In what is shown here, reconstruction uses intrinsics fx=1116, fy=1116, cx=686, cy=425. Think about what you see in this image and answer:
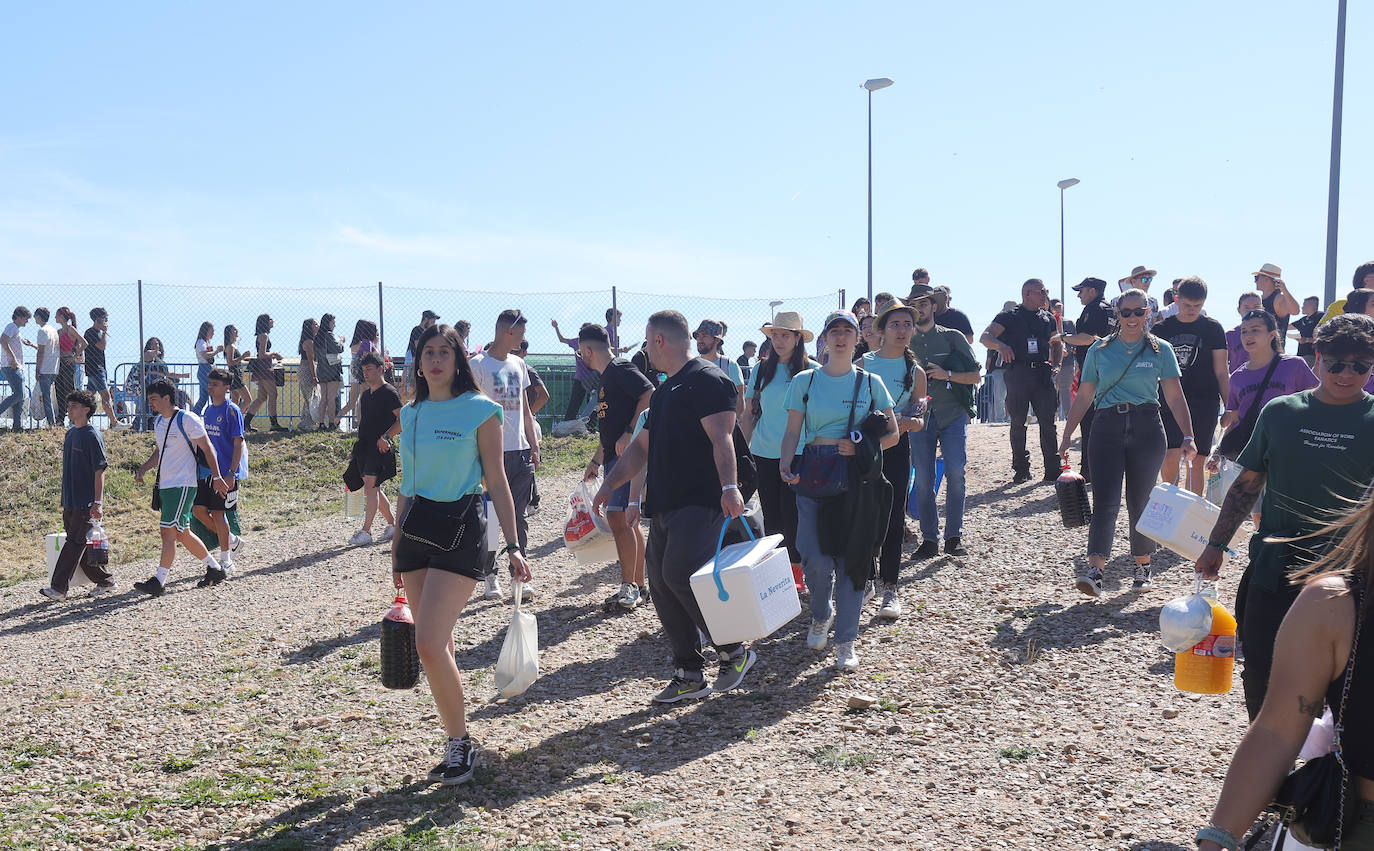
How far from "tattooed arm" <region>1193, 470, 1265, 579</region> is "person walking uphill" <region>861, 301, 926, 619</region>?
3029 millimetres

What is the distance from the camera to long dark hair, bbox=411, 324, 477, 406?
15.7ft

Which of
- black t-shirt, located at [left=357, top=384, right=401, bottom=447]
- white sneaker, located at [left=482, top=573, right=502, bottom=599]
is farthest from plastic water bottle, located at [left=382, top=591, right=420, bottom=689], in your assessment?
black t-shirt, located at [left=357, top=384, right=401, bottom=447]

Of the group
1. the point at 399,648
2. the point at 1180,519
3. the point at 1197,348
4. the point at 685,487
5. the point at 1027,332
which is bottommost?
the point at 399,648

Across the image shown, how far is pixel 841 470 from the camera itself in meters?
5.94

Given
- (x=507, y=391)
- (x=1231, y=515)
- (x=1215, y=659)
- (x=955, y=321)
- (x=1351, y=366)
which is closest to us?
(x=1351, y=366)

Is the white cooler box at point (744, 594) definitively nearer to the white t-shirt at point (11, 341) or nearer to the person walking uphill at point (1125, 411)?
the person walking uphill at point (1125, 411)

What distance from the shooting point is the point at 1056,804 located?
4.30 m

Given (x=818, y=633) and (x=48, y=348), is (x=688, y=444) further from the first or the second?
(x=48, y=348)

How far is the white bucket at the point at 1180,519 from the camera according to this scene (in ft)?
19.3

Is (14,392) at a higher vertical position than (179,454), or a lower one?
higher

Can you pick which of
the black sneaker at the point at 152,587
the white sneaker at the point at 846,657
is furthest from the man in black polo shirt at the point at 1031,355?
the black sneaker at the point at 152,587

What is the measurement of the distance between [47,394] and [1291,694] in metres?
18.9

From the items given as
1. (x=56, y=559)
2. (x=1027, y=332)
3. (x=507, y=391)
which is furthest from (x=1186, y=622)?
(x=56, y=559)

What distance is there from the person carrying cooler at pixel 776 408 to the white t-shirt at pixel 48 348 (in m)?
13.4
